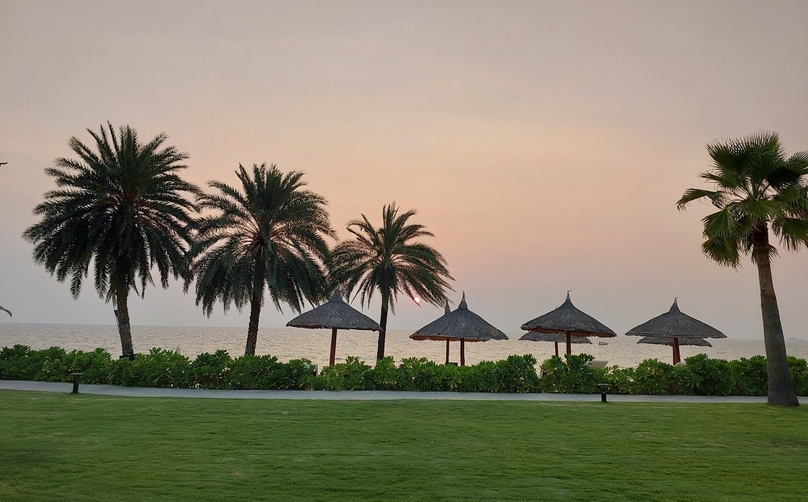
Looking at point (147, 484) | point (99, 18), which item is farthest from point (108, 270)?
point (147, 484)

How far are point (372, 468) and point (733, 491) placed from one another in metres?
4.94

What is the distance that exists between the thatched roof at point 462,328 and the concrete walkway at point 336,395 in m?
5.10

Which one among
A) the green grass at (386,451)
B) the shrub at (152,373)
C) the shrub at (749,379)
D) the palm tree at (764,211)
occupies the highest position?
the palm tree at (764,211)

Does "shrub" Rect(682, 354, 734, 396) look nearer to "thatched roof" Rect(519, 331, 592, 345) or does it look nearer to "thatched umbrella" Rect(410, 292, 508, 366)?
"thatched umbrella" Rect(410, 292, 508, 366)

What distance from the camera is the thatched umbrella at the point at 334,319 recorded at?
22656 millimetres

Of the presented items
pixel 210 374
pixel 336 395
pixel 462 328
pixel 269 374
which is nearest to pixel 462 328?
pixel 462 328

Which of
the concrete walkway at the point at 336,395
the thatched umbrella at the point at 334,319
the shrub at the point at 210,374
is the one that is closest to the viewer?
the concrete walkway at the point at 336,395

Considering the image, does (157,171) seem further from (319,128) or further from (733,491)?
(733,491)

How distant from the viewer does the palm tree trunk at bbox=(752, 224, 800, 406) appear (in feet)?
54.8

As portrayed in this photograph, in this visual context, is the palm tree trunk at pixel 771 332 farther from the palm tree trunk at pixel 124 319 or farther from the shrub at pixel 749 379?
the palm tree trunk at pixel 124 319

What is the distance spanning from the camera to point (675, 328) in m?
24.8

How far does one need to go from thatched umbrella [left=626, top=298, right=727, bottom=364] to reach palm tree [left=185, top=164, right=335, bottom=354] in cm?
1341

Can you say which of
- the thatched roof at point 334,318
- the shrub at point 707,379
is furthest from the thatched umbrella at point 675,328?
the thatched roof at point 334,318

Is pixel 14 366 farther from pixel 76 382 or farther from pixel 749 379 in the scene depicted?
pixel 749 379
